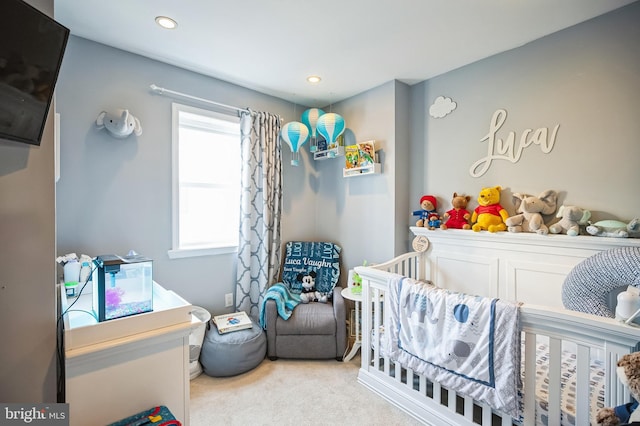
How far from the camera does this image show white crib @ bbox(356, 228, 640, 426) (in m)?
1.18

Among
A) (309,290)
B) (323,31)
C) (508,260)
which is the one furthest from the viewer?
(309,290)

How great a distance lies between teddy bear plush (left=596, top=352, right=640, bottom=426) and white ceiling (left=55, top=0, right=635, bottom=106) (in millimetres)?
1849

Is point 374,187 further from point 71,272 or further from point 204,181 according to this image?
point 71,272

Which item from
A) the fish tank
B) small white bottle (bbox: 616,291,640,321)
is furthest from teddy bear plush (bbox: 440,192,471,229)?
the fish tank

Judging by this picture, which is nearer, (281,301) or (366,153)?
(281,301)

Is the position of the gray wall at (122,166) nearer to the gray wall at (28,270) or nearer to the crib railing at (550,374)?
the gray wall at (28,270)

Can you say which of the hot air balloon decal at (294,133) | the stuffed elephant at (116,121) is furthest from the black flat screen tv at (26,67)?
the hot air balloon decal at (294,133)

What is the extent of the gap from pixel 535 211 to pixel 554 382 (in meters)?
1.14

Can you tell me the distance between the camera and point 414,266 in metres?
2.68

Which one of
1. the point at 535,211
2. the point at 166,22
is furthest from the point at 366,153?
the point at 166,22

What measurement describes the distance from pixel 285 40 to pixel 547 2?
5.30ft

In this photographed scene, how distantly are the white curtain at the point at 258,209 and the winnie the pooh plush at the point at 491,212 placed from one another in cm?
186

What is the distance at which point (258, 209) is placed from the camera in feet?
9.36

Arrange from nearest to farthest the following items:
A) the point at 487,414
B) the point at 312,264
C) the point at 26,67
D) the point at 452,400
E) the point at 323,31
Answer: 1. the point at 26,67
2. the point at 487,414
3. the point at 452,400
4. the point at 323,31
5. the point at 312,264
